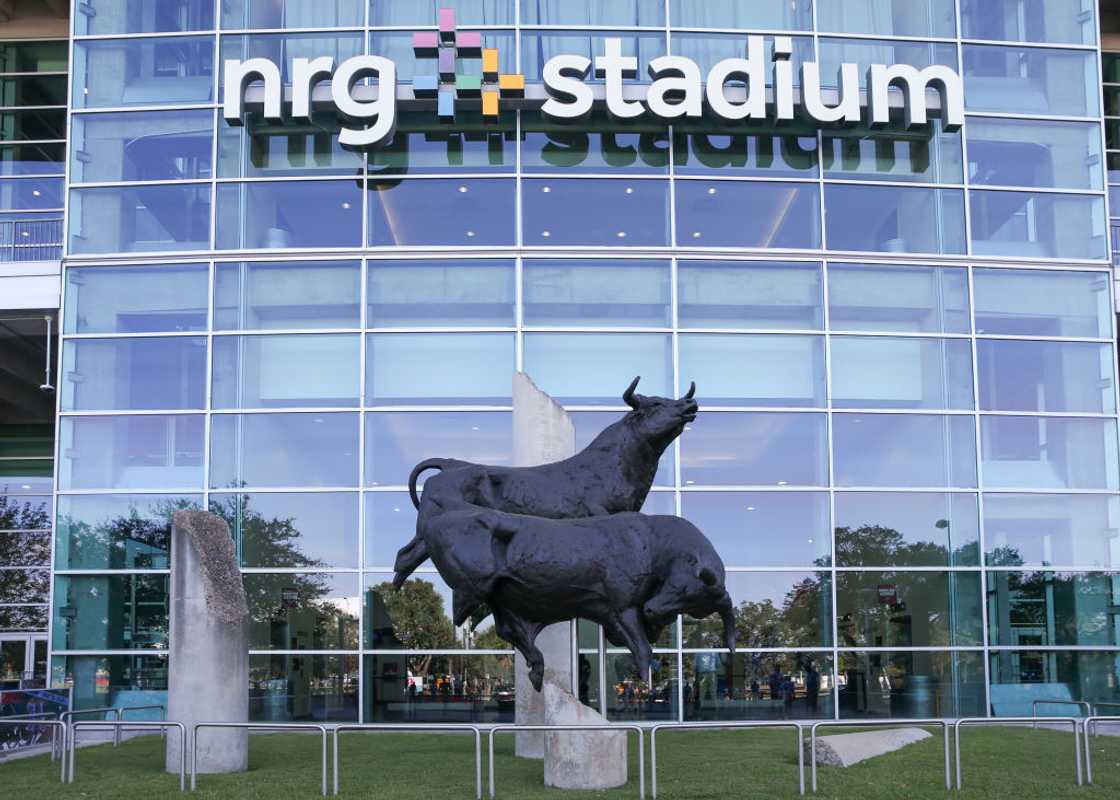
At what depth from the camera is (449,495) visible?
7.71 m

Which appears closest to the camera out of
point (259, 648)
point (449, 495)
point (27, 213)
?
point (449, 495)

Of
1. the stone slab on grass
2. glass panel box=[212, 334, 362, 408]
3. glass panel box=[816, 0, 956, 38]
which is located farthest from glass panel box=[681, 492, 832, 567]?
glass panel box=[816, 0, 956, 38]

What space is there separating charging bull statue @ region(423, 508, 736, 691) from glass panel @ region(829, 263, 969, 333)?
15707 millimetres

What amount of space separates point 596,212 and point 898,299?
5.54 meters

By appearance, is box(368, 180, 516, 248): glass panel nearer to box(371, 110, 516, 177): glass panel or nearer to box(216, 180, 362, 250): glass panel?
box(371, 110, 516, 177): glass panel

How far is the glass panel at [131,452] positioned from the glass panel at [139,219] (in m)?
3.09

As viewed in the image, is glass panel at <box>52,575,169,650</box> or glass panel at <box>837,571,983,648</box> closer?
glass panel at <box>52,575,169,650</box>

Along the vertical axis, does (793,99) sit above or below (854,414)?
above

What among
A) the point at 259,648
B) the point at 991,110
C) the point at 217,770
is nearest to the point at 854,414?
the point at 991,110

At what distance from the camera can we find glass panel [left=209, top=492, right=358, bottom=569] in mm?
21250

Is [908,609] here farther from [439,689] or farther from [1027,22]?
[1027,22]

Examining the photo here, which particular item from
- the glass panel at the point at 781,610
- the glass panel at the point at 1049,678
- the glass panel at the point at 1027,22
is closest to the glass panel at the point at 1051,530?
the glass panel at the point at 1049,678

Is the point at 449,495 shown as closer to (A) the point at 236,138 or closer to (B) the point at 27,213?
(A) the point at 236,138

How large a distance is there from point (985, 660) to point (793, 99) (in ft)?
33.2
